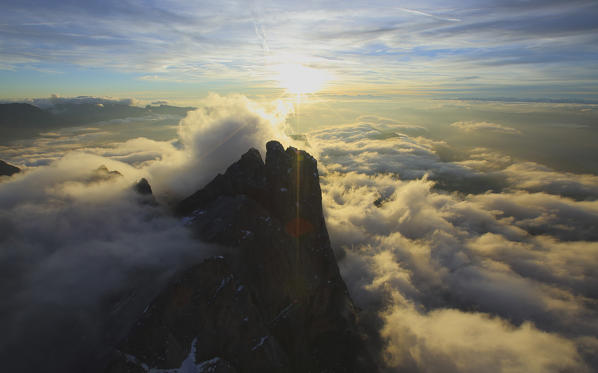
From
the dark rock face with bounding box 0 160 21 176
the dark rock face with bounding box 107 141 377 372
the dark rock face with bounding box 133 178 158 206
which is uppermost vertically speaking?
the dark rock face with bounding box 0 160 21 176

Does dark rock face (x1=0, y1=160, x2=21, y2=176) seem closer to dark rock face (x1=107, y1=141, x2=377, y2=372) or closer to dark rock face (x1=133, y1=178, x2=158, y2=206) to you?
dark rock face (x1=133, y1=178, x2=158, y2=206)

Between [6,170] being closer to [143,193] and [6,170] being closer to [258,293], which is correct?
[143,193]

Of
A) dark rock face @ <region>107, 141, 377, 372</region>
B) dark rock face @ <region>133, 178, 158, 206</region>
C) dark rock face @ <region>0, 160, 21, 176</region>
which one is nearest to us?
dark rock face @ <region>107, 141, 377, 372</region>

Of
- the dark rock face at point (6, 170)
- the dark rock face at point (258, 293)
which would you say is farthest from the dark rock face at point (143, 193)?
the dark rock face at point (6, 170)

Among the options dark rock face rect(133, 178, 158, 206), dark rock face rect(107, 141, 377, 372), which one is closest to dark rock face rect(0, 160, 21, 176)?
dark rock face rect(133, 178, 158, 206)

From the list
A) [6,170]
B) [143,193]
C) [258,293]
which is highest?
[6,170]

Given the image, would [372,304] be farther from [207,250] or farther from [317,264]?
[207,250]

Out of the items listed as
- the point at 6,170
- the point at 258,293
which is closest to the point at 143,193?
the point at 258,293

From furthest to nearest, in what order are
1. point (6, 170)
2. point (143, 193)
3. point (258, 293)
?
point (6, 170) → point (143, 193) → point (258, 293)

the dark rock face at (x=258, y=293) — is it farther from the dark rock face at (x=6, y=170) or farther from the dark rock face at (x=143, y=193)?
the dark rock face at (x=6, y=170)
